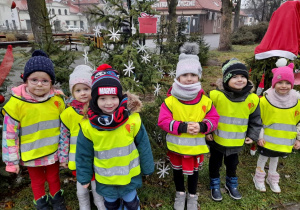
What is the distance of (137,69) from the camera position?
9.87 ft

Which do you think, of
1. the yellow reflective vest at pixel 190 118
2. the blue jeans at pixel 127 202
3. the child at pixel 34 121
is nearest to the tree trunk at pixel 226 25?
the yellow reflective vest at pixel 190 118

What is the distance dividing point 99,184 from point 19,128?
101 cm

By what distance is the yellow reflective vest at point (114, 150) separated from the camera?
207 cm

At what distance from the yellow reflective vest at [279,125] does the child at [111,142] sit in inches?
68.9

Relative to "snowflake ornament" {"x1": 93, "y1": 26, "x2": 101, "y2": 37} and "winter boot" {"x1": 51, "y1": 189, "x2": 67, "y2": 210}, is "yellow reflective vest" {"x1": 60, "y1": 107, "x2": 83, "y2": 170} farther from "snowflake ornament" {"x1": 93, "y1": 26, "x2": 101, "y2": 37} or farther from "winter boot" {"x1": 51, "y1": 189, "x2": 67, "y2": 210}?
"snowflake ornament" {"x1": 93, "y1": 26, "x2": 101, "y2": 37}

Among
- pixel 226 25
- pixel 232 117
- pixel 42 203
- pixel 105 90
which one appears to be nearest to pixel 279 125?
pixel 232 117

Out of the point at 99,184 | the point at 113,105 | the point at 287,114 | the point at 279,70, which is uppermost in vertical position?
the point at 279,70

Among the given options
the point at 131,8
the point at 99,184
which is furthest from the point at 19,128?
the point at 131,8

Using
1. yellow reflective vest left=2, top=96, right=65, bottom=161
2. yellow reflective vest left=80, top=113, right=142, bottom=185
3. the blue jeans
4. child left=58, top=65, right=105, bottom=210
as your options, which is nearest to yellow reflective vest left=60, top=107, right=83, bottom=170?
child left=58, top=65, right=105, bottom=210

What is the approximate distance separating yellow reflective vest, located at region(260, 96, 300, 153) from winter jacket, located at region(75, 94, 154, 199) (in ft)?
5.74

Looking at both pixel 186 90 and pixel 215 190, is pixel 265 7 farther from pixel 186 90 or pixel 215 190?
pixel 186 90

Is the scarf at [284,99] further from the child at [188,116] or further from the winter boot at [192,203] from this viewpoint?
the winter boot at [192,203]

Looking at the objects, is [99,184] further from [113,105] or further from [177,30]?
[177,30]

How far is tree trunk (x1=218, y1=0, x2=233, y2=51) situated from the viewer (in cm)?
1397
